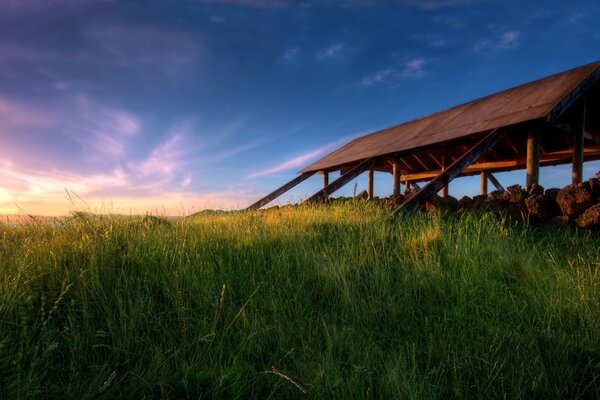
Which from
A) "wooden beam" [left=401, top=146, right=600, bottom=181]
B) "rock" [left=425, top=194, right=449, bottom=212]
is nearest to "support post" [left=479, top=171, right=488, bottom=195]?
"wooden beam" [left=401, top=146, right=600, bottom=181]

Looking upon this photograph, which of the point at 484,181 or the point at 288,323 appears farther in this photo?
the point at 484,181

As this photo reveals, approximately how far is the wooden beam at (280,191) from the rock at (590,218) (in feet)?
31.7

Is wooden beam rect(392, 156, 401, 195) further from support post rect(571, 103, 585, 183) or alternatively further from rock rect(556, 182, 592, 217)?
rock rect(556, 182, 592, 217)

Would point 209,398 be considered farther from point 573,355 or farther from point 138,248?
point 573,355

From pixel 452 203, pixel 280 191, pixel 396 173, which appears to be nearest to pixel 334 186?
pixel 396 173

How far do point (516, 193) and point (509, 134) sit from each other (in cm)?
275

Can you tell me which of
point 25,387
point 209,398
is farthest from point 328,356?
point 25,387

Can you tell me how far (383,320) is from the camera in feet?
9.00

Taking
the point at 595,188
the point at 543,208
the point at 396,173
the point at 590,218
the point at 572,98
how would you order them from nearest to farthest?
the point at 590,218 → the point at 595,188 → the point at 543,208 → the point at 572,98 → the point at 396,173

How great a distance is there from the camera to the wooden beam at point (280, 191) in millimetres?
12984

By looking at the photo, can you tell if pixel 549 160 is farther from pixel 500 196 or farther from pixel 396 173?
pixel 500 196

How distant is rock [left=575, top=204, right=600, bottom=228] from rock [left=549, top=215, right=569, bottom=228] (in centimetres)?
16

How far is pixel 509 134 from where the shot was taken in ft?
27.1

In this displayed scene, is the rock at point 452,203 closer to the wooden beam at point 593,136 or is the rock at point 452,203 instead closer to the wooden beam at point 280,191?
the wooden beam at point 593,136
